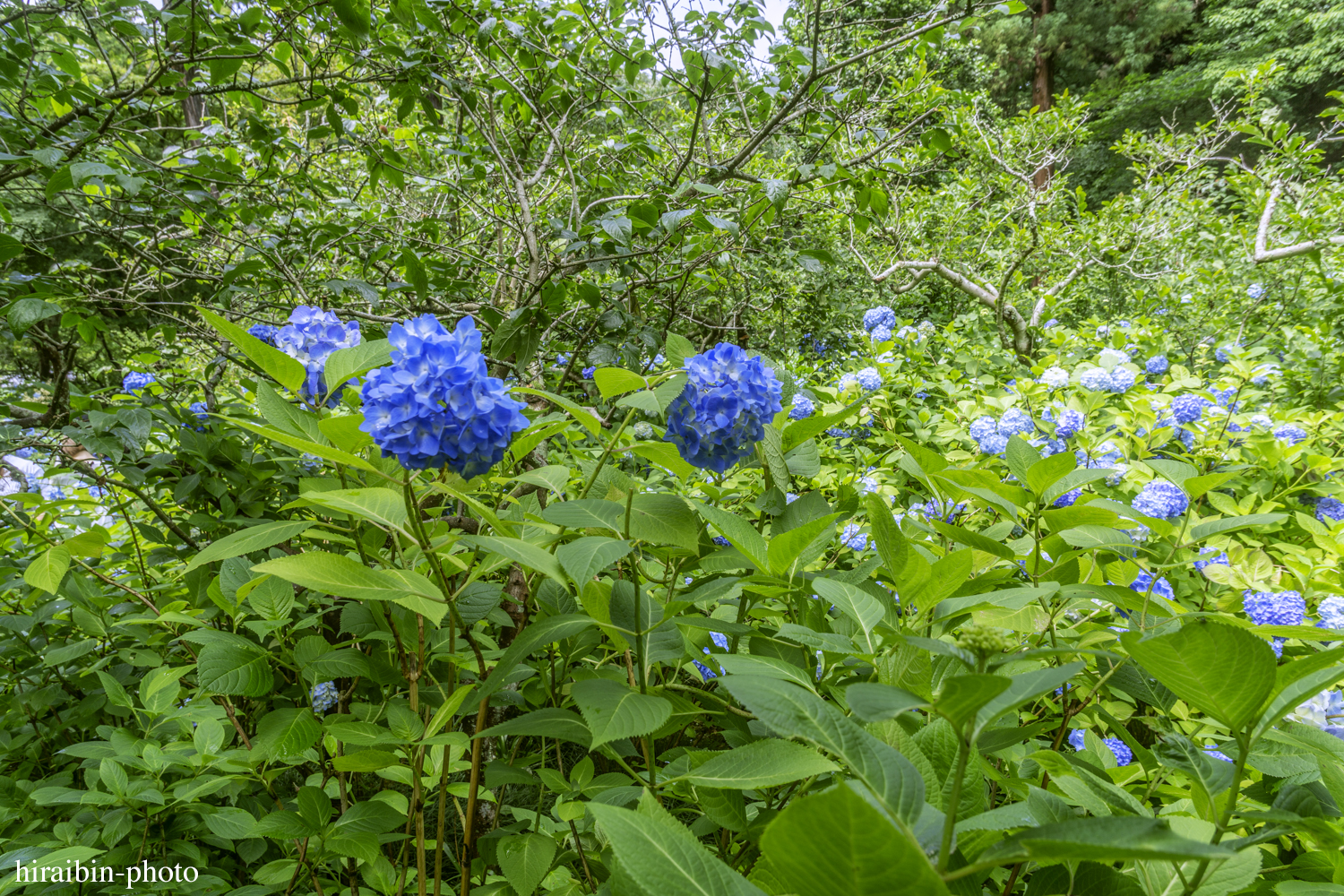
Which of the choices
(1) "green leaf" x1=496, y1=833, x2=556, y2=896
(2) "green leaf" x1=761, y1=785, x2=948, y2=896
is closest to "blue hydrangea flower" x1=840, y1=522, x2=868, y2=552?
(1) "green leaf" x1=496, y1=833, x2=556, y2=896

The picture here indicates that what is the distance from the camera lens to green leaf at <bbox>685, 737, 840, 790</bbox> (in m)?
0.56

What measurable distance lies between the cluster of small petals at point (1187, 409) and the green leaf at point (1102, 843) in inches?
99.7

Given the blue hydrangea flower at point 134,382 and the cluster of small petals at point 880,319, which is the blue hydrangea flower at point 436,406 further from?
the cluster of small petals at point 880,319

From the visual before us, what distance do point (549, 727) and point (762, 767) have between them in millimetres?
288

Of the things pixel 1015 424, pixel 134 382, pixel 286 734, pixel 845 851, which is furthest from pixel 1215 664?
pixel 134 382

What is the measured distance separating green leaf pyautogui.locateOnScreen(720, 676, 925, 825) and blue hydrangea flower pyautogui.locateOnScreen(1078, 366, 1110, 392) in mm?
2738

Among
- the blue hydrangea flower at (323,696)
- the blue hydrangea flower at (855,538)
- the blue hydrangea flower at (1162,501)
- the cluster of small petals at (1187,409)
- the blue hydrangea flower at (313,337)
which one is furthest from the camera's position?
the cluster of small petals at (1187,409)

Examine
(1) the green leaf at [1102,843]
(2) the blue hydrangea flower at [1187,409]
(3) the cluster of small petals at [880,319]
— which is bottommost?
(1) the green leaf at [1102,843]

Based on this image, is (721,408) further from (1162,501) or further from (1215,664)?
(1162,501)

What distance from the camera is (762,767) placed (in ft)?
1.98

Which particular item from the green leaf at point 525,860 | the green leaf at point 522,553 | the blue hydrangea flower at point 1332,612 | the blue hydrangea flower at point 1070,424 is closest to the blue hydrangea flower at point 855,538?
the blue hydrangea flower at point 1070,424

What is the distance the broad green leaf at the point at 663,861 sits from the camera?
402 millimetres

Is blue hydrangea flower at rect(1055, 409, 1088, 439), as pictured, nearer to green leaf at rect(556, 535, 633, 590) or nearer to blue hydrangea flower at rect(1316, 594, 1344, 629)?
blue hydrangea flower at rect(1316, 594, 1344, 629)

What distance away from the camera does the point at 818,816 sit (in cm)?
32
